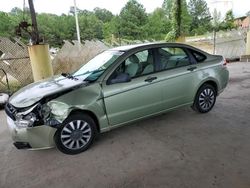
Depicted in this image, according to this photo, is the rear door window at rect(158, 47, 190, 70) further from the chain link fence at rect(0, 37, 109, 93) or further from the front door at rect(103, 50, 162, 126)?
the chain link fence at rect(0, 37, 109, 93)

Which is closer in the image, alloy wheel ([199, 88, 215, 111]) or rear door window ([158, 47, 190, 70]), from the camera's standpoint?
rear door window ([158, 47, 190, 70])

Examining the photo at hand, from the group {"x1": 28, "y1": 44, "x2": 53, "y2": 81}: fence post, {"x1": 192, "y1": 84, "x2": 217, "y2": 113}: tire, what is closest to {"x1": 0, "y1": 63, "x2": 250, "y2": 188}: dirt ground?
{"x1": 192, "y1": 84, "x2": 217, "y2": 113}: tire

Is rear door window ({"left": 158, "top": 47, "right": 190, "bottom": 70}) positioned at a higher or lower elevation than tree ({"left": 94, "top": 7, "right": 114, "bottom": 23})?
lower

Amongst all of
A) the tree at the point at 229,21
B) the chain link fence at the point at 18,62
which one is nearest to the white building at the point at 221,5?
the tree at the point at 229,21

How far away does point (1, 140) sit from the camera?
4.42 m

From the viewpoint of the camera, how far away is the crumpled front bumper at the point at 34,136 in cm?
335

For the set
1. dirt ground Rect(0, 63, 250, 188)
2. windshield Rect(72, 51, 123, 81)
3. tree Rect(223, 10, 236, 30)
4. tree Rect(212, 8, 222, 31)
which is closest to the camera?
dirt ground Rect(0, 63, 250, 188)

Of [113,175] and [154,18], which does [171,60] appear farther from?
[154,18]

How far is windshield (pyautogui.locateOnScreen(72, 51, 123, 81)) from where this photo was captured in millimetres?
4031

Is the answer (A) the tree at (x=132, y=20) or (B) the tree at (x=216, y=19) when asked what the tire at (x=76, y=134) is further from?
(B) the tree at (x=216, y=19)

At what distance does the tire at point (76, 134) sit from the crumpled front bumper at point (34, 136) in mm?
114

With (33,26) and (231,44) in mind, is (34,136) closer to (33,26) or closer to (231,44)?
(33,26)

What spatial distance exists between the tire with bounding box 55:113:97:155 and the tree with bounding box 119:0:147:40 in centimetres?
3114

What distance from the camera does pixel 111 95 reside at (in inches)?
150
